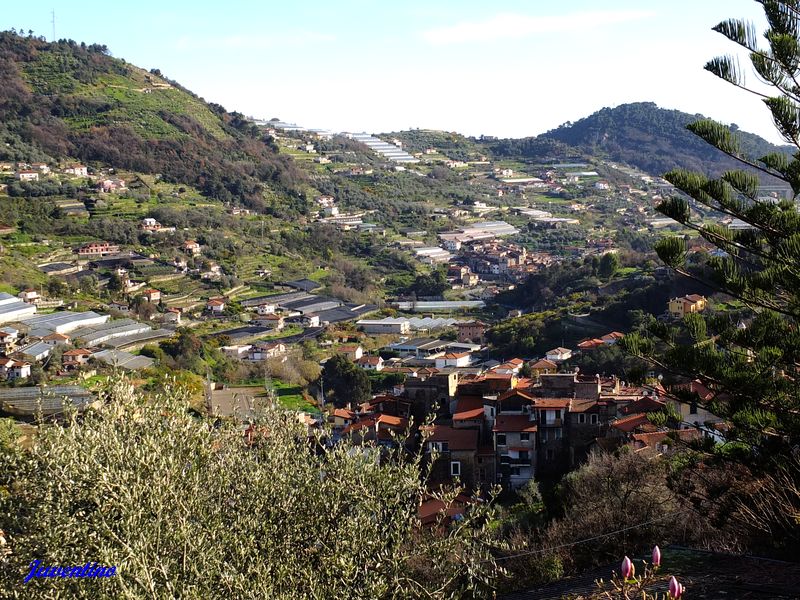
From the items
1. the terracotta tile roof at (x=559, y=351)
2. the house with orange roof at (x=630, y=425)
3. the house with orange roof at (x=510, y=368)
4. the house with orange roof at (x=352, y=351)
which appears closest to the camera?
the house with orange roof at (x=630, y=425)

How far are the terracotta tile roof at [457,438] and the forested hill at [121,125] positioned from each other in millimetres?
56011

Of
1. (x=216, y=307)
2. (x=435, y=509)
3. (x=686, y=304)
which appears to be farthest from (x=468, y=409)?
(x=216, y=307)

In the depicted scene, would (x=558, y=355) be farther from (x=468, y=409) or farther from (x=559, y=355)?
(x=468, y=409)

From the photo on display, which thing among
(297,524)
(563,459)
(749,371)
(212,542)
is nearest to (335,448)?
(297,524)

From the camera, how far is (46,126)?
71.0 meters

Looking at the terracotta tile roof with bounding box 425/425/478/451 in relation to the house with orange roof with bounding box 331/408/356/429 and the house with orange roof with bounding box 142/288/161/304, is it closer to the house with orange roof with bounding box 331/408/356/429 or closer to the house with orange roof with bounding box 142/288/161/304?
the house with orange roof with bounding box 331/408/356/429

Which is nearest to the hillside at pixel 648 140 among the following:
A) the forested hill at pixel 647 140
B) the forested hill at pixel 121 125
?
the forested hill at pixel 647 140

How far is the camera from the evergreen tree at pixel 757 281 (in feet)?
26.2

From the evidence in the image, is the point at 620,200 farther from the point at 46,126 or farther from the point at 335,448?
the point at 335,448

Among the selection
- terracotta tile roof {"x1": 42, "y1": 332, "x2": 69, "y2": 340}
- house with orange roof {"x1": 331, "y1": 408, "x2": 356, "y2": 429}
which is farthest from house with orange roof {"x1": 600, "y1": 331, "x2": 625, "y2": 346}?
terracotta tile roof {"x1": 42, "y1": 332, "x2": 69, "y2": 340}

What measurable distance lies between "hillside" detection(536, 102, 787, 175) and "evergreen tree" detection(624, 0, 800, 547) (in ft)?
352

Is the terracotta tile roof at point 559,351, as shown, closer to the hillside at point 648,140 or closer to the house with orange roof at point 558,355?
the house with orange roof at point 558,355

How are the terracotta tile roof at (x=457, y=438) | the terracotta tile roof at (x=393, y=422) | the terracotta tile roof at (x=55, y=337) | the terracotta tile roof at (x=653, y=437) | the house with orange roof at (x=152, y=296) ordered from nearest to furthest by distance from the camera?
the terracotta tile roof at (x=653, y=437) < the terracotta tile roof at (x=457, y=438) < the terracotta tile roof at (x=393, y=422) < the terracotta tile roof at (x=55, y=337) < the house with orange roof at (x=152, y=296)

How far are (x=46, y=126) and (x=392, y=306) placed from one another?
37572 millimetres
